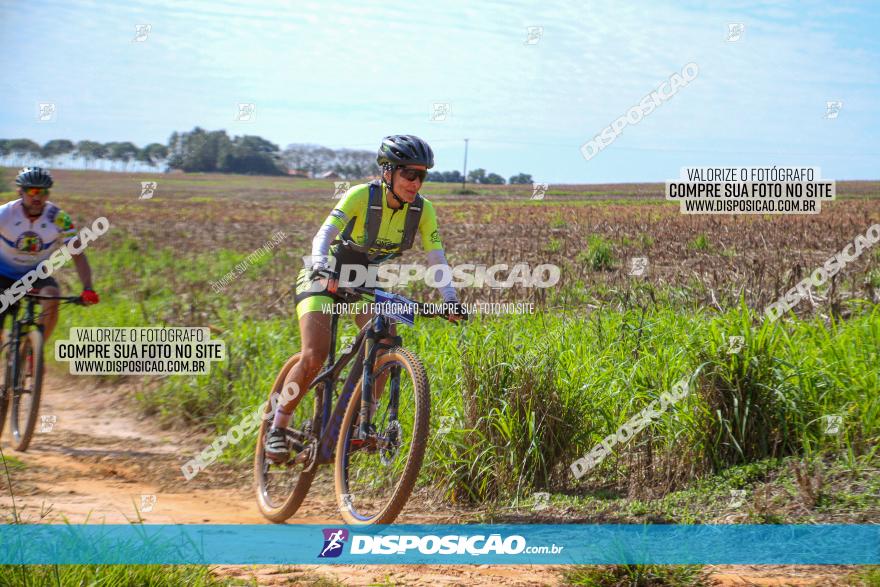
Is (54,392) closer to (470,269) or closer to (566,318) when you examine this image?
(470,269)

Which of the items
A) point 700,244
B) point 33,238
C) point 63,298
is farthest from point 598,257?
point 33,238

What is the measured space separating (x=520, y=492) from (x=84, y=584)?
10.1 feet

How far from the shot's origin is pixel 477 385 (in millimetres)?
6297

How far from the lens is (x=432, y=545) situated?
16.6ft

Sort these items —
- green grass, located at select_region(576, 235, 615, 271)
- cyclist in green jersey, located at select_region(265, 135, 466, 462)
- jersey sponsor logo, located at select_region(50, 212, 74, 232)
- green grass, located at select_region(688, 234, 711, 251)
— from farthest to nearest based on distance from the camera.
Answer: green grass, located at select_region(688, 234, 711, 251) → green grass, located at select_region(576, 235, 615, 271) → jersey sponsor logo, located at select_region(50, 212, 74, 232) → cyclist in green jersey, located at select_region(265, 135, 466, 462)

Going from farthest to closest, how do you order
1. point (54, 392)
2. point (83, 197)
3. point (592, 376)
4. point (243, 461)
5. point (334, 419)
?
point (83, 197) < point (54, 392) < point (243, 461) < point (592, 376) < point (334, 419)

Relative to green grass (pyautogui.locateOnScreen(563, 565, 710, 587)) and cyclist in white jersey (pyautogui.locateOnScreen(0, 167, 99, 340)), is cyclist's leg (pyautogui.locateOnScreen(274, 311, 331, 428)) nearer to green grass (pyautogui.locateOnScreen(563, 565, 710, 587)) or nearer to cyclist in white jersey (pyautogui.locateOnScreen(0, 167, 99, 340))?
green grass (pyautogui.locateOnScreen(563, 565, 710, 587))

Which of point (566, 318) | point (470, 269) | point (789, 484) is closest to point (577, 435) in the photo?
point (789, 484)

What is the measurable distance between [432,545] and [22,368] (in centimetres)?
569

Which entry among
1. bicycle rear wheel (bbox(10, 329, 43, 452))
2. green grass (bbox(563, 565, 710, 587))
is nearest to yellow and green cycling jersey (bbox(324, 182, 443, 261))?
green grass (bbox(563, 565, 710, 587))

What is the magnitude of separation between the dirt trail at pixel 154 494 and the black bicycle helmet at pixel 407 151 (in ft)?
8.50

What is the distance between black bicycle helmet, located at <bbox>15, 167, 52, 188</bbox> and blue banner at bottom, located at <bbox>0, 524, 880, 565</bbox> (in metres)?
4.46

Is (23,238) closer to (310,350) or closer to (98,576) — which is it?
(310,350)

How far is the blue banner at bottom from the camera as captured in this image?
4.31 meters
